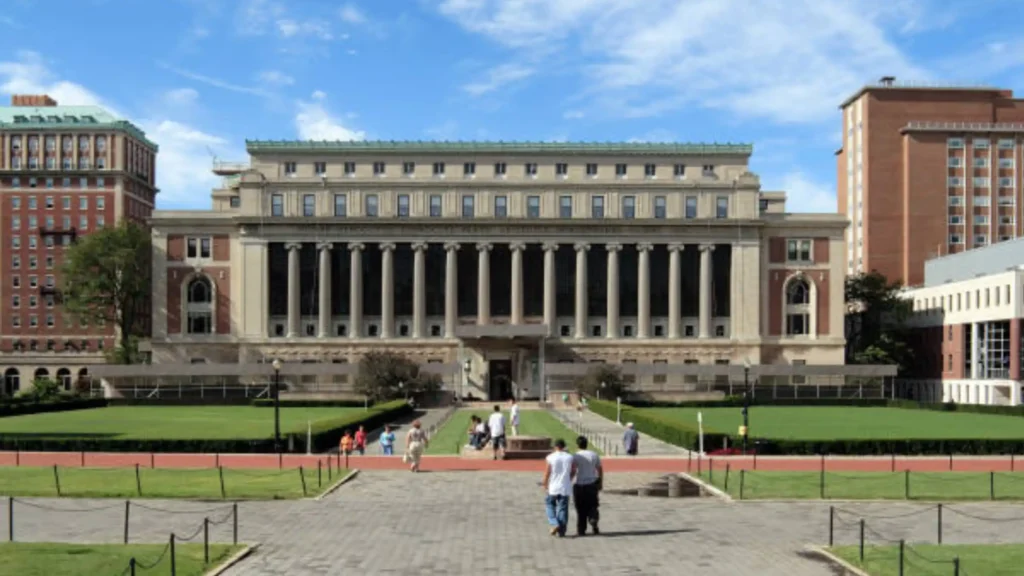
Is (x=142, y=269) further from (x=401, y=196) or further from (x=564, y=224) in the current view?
(x=564, y=224)

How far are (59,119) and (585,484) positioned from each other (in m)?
155

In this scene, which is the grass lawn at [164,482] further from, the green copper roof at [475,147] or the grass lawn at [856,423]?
the green copper roof at [475,147]

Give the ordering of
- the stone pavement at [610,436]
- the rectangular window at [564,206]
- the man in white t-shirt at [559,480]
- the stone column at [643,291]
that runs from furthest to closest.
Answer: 1. the rectangular window at [564,206]
2. the stone column at [643,291]
3. the stone pavement at [610,436]
4. the man in white t-shirt at [559,480]

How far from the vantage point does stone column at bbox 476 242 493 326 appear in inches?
5290

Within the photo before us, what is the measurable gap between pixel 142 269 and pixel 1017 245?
9414cm

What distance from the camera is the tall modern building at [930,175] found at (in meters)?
152

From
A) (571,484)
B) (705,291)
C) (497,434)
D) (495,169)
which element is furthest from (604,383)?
(571,484)

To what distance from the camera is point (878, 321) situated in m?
143

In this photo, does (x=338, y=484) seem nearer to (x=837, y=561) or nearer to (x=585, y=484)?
(x=585, y=484)

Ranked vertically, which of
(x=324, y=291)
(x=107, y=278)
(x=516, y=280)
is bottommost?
(x=324, y=291)

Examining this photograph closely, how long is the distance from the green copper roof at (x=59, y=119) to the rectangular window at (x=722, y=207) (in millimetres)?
81059

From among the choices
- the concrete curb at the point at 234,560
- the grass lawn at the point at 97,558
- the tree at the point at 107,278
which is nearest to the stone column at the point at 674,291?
the tree at the point at 107,278

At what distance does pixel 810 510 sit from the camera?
3547 centimetres

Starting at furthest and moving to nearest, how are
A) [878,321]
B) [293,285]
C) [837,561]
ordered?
[878,321] → [293,285] → [837,561]
